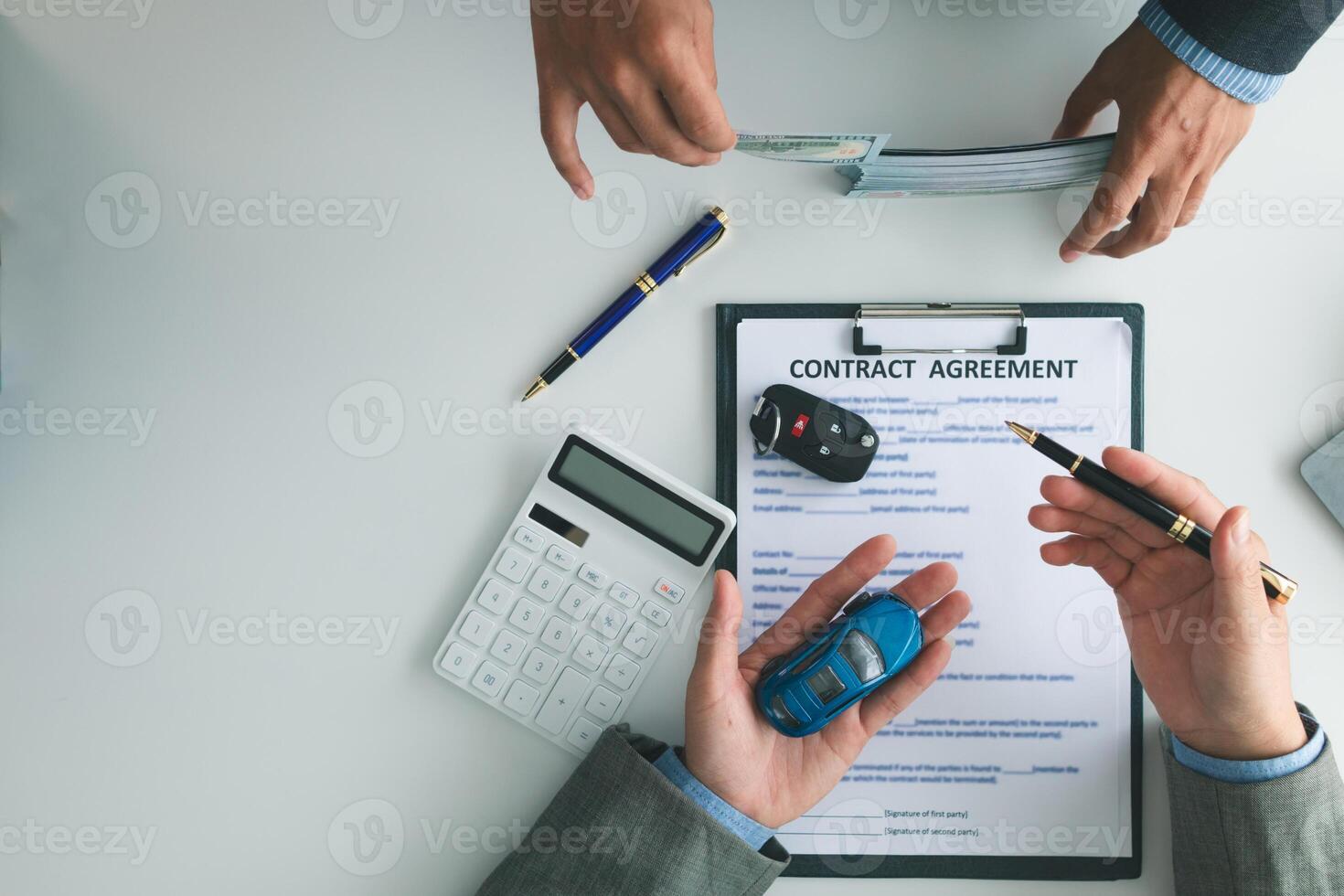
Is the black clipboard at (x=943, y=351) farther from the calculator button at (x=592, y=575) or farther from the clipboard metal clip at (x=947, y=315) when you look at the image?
the calculator button at (x=592, y=575)

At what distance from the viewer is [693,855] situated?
84 centimetres

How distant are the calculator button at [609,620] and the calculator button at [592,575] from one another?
2 cm

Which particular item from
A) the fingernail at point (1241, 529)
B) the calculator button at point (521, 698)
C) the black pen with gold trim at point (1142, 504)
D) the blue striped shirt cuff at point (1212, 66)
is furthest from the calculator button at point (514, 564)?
the blue striped shirt cuff at point (1212, 66)

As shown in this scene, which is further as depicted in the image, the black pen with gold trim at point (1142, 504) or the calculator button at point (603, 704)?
the calculator button at point (603, 704)

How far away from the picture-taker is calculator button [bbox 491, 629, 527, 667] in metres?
0.93

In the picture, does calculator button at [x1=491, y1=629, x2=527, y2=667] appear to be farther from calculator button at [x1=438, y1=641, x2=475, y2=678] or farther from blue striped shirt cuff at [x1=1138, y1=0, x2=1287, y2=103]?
blue striped shirt cuff at [x1=1138, y1=0, x2=1287, y2=103]

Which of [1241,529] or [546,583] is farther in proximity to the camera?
[546,583]

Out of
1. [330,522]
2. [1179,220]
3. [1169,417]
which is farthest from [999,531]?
[330,522]

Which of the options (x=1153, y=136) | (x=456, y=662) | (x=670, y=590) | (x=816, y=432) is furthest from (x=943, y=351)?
(x=456, y=662)

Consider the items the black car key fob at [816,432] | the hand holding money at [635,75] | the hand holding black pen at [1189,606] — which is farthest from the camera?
the black car key fob at [816,432]

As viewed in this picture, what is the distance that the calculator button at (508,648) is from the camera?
93cm

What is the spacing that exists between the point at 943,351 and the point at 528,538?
1.51ft

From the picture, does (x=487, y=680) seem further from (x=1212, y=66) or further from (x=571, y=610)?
(x=1212, y=66)

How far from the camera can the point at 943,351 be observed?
926 millimetres
